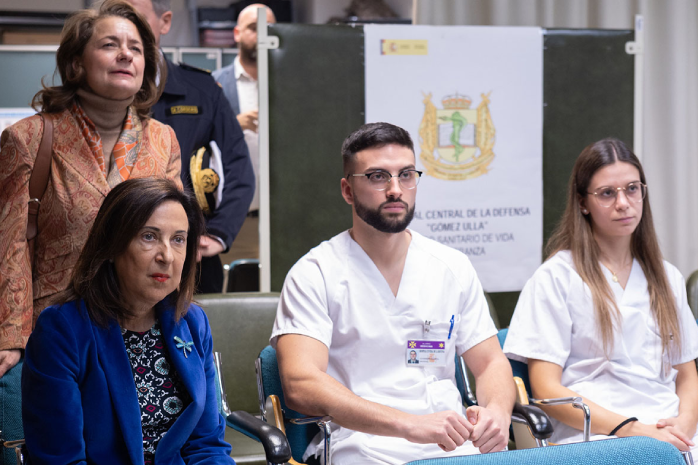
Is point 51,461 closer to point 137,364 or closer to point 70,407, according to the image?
point 70,407

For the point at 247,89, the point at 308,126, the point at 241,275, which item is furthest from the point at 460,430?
the point at 247,89

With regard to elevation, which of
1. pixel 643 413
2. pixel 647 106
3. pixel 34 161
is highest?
pixel 647 106

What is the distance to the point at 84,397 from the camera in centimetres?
160

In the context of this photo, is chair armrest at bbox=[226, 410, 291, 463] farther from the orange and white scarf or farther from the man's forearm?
the orange and white scarf

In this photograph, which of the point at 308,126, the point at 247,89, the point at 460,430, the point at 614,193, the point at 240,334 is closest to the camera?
the point at 460,430

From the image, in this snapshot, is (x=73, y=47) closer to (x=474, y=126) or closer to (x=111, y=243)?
(x=111, y=243)

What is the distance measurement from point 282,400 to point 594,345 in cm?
104

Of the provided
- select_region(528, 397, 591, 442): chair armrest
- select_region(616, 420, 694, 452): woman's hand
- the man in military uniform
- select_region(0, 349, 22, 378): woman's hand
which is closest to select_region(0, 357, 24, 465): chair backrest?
select_region(0, 349, 22, 378): woman's hand

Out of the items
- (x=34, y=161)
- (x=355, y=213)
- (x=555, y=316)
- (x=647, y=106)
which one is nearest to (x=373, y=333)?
(x=355, y=213)

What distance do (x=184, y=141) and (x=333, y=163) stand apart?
0.65 metres

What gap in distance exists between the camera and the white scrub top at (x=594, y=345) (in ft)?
7.82

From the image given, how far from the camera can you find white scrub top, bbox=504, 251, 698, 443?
2.38m

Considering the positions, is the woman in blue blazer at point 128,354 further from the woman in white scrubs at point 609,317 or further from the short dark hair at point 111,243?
the woman in white scrubs at point 609,317

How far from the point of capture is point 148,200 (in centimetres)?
167
